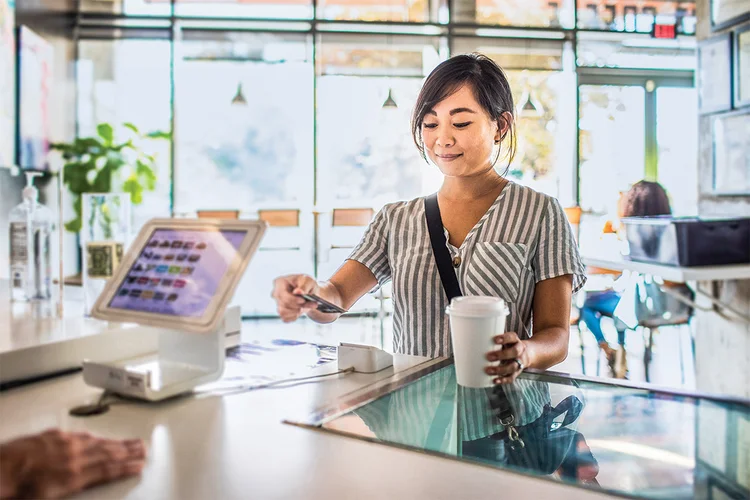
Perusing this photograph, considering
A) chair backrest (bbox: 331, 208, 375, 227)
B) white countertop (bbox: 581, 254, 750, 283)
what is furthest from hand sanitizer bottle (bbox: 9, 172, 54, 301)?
chair backrest (bbox: 331, 208, 375, 227)

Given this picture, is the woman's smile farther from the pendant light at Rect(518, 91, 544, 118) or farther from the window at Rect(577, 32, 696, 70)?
the window at Rect(577, 32, 696, 70)

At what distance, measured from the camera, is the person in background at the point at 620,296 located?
3.89 m

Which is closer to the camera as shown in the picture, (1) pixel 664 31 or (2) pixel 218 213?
(2) pixel 218 213

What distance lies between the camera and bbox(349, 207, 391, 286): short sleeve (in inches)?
71.6

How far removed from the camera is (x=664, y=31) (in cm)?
751

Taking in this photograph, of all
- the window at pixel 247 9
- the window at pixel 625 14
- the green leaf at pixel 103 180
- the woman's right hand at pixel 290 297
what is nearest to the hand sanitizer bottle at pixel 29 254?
the woman's right hand at pixel 290 297

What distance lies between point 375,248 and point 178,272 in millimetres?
738

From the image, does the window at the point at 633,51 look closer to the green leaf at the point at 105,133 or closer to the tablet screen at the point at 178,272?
the green leaf at the point at 105,133

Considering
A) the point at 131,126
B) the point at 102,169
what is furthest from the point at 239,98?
the point at 102,169

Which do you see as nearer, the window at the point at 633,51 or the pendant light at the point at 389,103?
the pendant light at the point at 389,103

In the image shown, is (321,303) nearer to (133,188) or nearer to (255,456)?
(255,456)

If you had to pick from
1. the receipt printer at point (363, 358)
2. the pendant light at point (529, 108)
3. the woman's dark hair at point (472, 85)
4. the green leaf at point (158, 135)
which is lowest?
the receipt printer at point (363, 358)

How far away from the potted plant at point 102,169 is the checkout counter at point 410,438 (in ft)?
15.8

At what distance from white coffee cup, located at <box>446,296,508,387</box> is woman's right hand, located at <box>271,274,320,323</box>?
31 cm
